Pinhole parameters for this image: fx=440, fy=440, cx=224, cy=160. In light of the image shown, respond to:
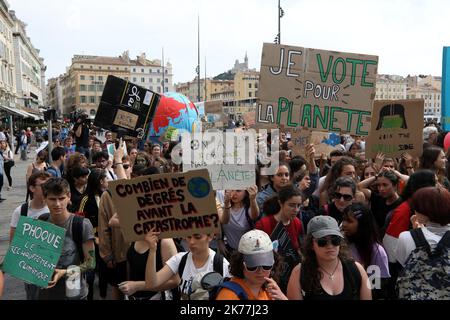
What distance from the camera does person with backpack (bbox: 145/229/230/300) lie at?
3.11 metres

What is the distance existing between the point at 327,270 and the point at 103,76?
398ft

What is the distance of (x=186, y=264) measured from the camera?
10.4ft

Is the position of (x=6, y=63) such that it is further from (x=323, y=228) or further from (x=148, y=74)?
(x=148, y=74)

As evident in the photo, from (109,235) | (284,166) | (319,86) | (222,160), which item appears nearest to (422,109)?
(319,86)

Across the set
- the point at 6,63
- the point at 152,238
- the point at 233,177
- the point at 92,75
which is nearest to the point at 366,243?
the point at 152,238

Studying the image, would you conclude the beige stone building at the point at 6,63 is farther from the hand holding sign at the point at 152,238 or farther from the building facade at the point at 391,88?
the building facade at the point at 391,88

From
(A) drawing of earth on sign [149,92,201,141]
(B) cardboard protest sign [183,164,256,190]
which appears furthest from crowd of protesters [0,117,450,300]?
(A) drawing of earth on sign [149,92,201,141]

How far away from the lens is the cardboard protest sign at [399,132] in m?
5.95

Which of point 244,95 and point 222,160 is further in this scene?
point 244,95

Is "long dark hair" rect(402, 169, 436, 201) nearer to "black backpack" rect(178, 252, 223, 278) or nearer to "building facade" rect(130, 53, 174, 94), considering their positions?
"black backpack" rect(178, 252, 223, 278)

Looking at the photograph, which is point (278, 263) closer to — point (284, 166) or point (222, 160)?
point (284, 166)

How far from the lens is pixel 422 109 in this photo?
19.4 ft
